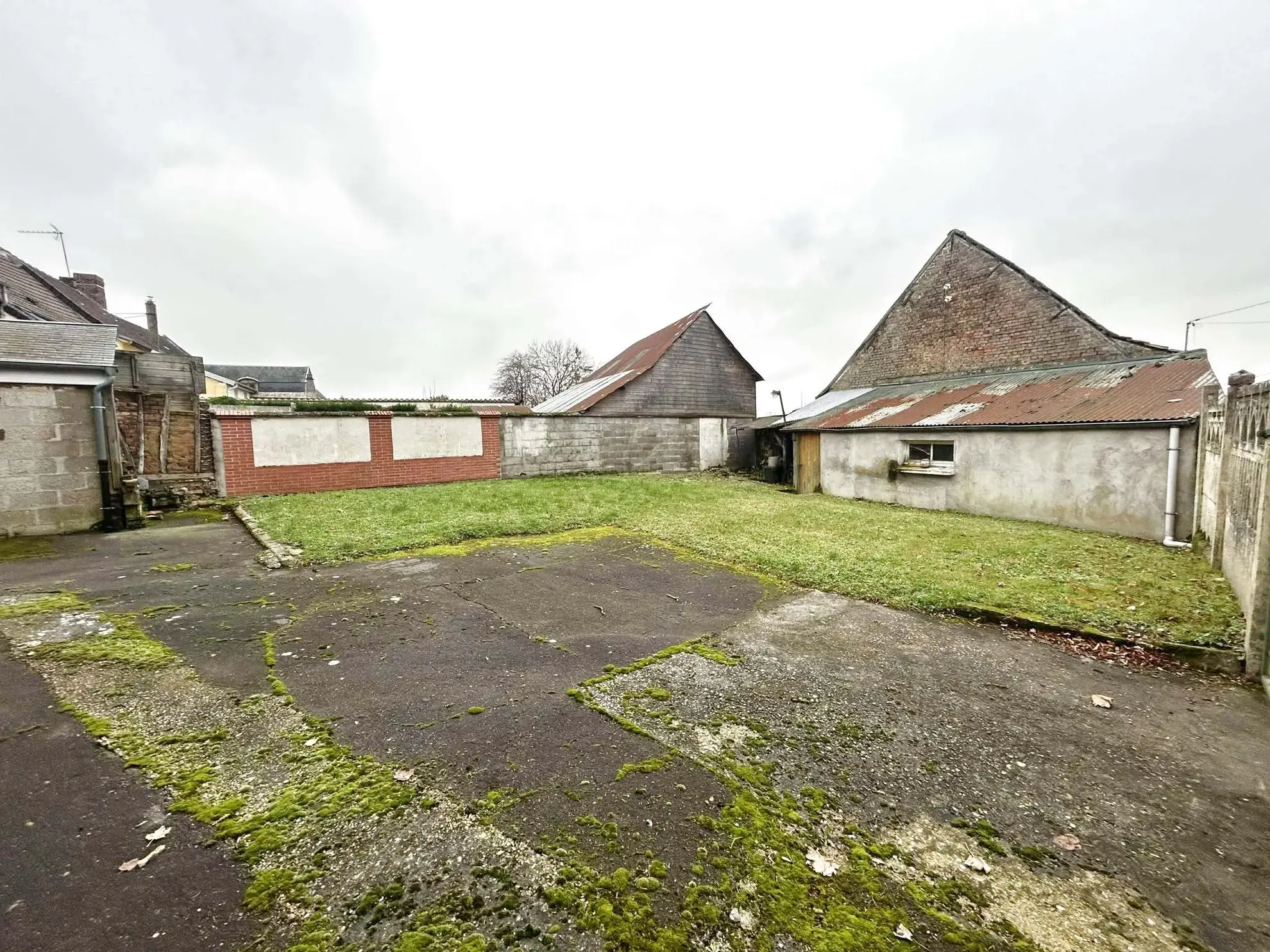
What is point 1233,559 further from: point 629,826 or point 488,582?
point 488,582

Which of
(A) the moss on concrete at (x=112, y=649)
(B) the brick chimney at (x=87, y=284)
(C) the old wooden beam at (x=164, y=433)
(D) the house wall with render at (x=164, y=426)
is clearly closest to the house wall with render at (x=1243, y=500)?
(A) the moss on concrete at (x=112, y=649)

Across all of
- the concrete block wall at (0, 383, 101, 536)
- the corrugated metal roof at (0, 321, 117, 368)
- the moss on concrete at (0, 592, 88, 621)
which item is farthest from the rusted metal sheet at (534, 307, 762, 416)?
the moss on concrete at (0, 592, 88, 621)

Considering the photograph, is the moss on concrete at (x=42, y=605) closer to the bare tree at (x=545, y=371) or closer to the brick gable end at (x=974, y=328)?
the brick gable end at (x=974, y=328)

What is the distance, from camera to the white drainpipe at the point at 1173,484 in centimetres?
774

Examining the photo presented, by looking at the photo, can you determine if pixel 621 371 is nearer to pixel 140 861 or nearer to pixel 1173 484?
pixel 1173 484

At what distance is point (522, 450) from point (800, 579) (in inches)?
447

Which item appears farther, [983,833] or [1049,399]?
[1049,399]

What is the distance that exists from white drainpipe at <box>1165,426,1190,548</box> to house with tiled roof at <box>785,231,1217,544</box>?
17 millimetres

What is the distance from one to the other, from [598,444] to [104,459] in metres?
11.3

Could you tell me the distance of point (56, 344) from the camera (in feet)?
26.6

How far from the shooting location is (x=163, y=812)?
2135mm

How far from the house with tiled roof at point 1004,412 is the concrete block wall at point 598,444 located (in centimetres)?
406

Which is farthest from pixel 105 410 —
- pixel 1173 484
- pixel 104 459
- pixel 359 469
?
pixel 1173 484

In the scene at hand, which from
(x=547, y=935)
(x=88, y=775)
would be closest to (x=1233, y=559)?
(x=547, y=935)
